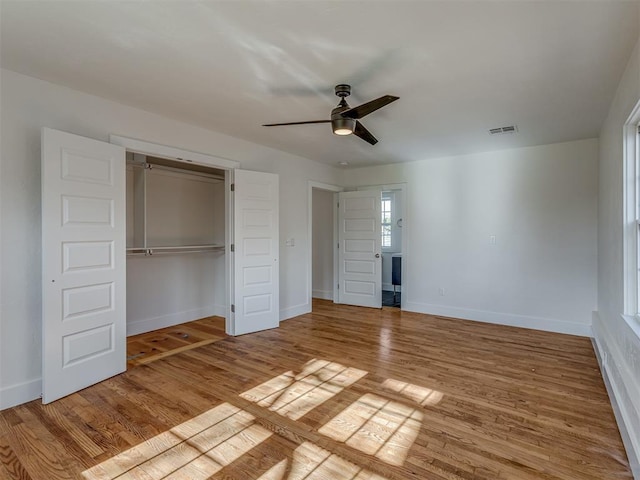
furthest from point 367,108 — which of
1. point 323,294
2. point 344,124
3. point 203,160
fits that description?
point 323,294

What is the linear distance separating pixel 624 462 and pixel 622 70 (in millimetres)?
2703

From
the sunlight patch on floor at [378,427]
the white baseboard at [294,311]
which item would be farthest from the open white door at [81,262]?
the white baseboard at [294,311]

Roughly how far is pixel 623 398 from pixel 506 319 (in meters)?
2.69

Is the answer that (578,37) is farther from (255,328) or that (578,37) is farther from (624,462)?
(255,328)

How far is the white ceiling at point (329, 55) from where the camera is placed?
1.88m

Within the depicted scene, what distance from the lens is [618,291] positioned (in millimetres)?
2697

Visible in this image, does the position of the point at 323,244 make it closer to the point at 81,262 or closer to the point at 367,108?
the point at 367,108

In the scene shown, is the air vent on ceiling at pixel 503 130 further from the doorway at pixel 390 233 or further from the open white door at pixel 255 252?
the doorway at pixel 390 233

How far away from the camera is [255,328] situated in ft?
14.8

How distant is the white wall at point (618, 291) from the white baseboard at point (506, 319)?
439 millimetres

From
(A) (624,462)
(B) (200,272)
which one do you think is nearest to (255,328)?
(B) (200,272)

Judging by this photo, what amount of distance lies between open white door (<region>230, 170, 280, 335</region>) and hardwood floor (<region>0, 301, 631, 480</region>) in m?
0.72

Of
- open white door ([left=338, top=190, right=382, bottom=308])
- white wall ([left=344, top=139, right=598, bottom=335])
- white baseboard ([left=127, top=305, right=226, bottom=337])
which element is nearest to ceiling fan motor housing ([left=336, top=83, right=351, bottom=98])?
white wall ([left=344, top=139, right=598, bottom=335])

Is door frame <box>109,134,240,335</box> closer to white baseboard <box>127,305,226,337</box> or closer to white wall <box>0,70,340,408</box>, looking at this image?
white wall <box>0,70,340,408</box>
